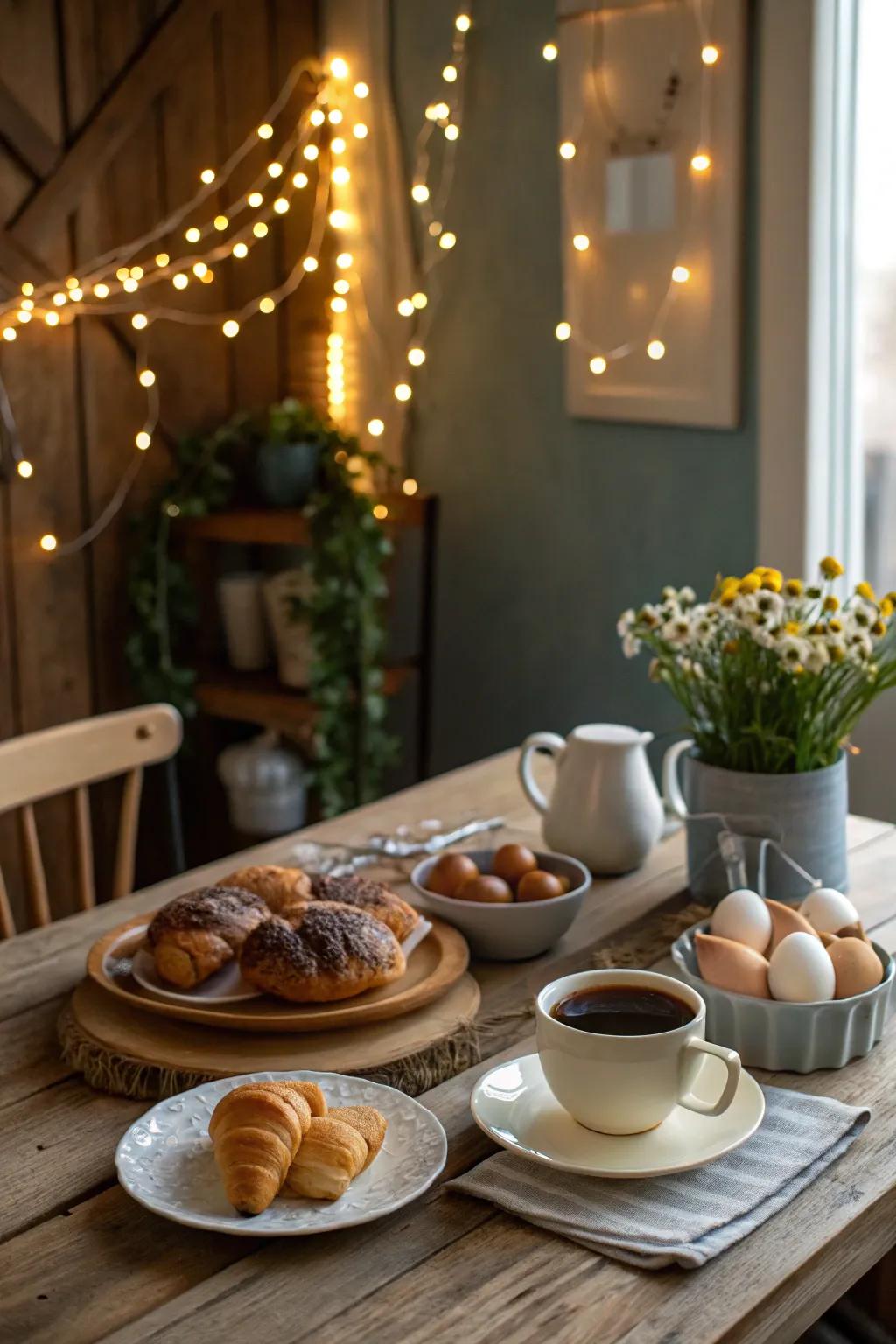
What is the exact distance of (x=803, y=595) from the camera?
148 centimetres

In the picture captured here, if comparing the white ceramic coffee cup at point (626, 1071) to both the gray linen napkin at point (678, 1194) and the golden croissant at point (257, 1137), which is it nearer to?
the gray linen napkin at point (678, 1194)

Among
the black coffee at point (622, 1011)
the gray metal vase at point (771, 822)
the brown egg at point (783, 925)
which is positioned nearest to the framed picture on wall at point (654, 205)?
the gray metal vase at point (771, 822)

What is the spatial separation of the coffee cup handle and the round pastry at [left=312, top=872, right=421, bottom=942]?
0.36 meters

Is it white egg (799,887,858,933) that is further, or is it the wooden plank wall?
the wooden plank wall

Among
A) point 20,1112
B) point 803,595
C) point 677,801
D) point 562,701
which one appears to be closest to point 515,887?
point 677,801

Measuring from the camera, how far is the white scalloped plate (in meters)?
0.97

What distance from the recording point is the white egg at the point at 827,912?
1.31 metres

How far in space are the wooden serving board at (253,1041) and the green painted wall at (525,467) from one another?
1.37 m

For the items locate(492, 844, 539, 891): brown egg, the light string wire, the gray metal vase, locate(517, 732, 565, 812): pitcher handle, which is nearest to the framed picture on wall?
the light string wire

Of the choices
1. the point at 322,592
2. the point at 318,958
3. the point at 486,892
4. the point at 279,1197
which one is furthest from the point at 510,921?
the point at 322,592

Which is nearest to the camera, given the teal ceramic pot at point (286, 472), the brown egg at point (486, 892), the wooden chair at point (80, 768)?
the brown egg at point (486, 892)

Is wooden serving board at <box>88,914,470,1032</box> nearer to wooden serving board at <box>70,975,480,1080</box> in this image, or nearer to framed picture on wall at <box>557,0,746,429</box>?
wooden serving board at <box>70,975,480,1080</box>

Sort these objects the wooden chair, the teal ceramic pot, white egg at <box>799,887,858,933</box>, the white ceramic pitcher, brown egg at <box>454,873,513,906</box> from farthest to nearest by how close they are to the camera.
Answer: the teal ceramic pot < the wooden chair < the white ceramic pitcher < brown egg at <box>454,873,513,906</box> < white egg at <box>799,887,858,933</box>

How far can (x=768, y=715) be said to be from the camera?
151 cm
